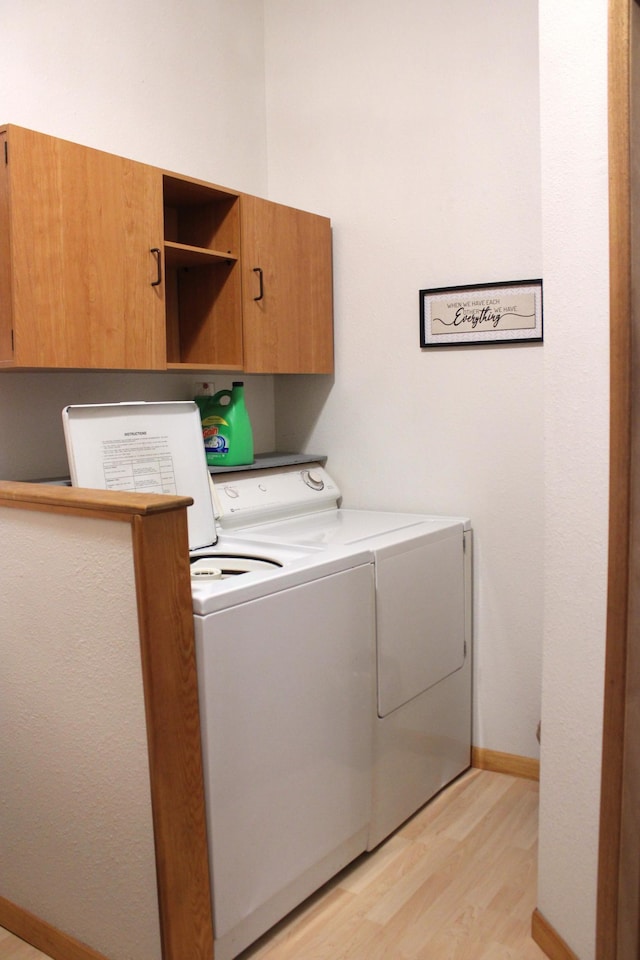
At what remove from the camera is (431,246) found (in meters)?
2.79

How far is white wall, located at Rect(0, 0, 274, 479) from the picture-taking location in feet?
7.56

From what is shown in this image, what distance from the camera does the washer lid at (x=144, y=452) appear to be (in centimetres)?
218

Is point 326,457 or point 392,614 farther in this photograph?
point 326,457

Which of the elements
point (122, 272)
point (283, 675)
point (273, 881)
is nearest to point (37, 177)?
point (122, 272)

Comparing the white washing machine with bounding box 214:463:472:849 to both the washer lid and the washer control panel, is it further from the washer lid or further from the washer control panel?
the washer lid

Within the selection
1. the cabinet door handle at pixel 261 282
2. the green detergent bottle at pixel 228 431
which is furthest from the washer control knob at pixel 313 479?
the cabinet door handle at pixel 261 282

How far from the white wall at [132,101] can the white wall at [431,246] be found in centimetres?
18

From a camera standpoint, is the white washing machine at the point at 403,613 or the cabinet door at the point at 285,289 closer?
the white washing machine at the point at 403,613

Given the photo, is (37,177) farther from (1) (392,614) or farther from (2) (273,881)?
(2) (273,881)

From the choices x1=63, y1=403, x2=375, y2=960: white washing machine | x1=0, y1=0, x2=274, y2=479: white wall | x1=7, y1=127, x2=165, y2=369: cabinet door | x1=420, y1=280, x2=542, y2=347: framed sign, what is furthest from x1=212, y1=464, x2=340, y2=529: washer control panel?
Answer: x1=420, y1=280, x2=542, y2=347: framed sign

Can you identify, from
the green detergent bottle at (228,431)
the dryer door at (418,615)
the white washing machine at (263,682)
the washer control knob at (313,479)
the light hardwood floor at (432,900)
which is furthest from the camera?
the washer control knob at (313,479)

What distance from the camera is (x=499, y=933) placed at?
1.92 meters

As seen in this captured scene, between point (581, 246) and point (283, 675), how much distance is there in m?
1.13

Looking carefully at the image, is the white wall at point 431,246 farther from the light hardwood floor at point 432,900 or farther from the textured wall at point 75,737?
the textured wall at point 75,737
